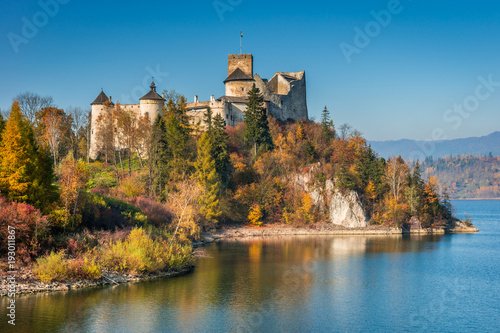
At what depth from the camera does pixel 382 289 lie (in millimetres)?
29234

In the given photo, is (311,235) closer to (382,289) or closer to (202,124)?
(202,124)

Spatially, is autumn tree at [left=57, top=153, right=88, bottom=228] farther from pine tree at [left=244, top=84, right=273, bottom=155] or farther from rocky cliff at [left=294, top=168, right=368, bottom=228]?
rocky cliff at [left=294, top=168, right=368, bottom=228]

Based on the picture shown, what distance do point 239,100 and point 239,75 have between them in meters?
5.77

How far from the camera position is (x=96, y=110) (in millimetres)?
63156

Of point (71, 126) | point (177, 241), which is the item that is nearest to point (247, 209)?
point (177, 241)

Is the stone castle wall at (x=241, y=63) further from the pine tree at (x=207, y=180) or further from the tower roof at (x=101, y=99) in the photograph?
the pine tree at (x=207, y=180)

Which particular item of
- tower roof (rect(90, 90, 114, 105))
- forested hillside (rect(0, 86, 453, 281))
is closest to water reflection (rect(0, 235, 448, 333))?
forested hillside (rect(0, 86, 453, 281))

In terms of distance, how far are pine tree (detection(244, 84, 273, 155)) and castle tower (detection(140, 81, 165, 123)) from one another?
11.6m

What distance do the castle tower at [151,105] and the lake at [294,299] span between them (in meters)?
27.8

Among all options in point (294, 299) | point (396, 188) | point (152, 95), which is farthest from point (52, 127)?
point (396, 188)

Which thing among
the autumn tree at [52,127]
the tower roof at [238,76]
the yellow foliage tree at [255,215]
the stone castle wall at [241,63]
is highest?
the stone castle wall at [241,63]

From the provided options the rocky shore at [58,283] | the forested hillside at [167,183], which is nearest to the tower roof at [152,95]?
the forested hillside at [167,183]

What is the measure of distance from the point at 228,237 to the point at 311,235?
1034cm

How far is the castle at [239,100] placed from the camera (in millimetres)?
62875
